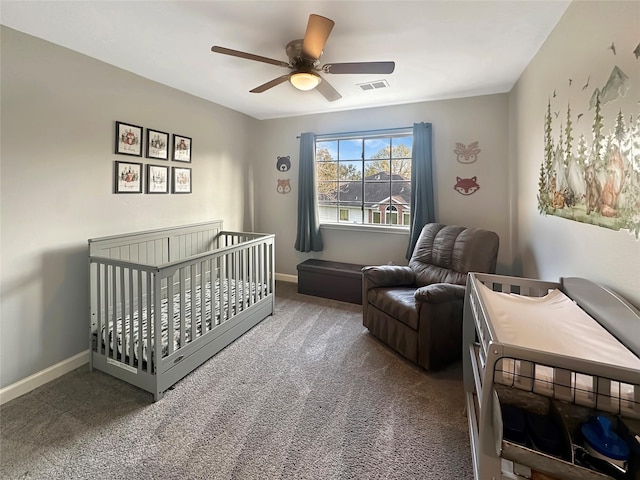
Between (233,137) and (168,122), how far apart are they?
1014mm

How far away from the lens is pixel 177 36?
2025 mm

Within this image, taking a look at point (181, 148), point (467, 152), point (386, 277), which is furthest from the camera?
point (467, 152)

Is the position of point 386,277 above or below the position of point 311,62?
below

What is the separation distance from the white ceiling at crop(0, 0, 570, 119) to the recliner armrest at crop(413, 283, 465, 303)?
1.77m

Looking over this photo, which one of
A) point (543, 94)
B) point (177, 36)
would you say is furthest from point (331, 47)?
point (543, 94)

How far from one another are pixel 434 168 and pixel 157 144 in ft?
9.84

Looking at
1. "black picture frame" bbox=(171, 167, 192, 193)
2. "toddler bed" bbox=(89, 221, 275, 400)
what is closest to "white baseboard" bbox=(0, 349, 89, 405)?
"toddler bed" bbox=(89, 221, 275, 400)

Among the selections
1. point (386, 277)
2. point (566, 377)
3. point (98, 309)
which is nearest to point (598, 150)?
point (566, 377)

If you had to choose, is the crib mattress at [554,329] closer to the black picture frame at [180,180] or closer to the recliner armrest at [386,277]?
the recliner armrest at [386,277]

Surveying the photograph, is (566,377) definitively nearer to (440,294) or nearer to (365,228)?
(440,294)

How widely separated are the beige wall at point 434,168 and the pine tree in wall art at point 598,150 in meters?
1.26

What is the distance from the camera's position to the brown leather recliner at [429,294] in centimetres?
216

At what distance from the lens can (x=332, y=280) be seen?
3.61m

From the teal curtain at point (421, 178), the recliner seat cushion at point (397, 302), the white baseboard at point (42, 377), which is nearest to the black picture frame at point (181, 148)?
the white baseboard at point (42, 377)
